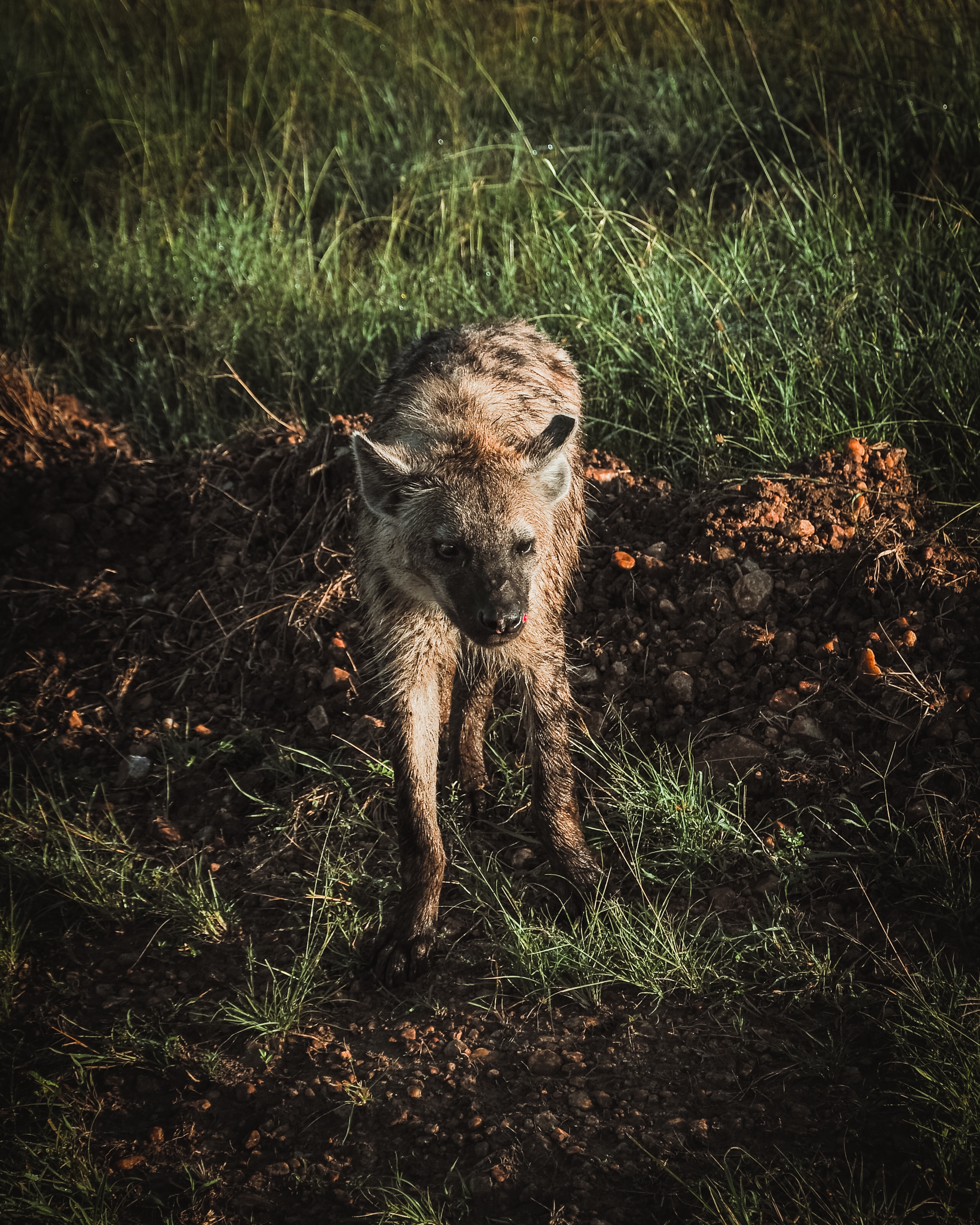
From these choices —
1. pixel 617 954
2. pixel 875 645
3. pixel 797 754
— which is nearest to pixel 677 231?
pixel 875 645

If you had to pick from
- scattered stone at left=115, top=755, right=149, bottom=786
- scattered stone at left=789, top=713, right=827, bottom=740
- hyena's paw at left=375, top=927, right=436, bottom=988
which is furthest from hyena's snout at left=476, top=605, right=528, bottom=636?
scattered stone at left=115, top=755, right=149, bottom=786

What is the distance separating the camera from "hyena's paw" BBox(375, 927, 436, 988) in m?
2.75

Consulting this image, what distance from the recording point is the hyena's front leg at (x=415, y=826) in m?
2.80

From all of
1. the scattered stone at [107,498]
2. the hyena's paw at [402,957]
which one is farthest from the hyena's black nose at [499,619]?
the scattered stone at [107,498]

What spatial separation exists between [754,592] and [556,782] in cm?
95

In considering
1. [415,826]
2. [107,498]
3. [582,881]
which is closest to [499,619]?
[415,826]

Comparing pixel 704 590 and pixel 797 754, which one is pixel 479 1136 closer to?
pixel 797 754

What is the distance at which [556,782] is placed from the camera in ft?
9.97

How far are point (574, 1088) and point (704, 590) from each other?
1.69 meters

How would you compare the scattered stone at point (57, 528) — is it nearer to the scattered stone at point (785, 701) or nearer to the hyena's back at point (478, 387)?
Answer: the hyena's back at point (478, 387)

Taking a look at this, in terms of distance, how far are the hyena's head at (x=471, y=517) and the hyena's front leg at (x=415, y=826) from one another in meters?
0.32

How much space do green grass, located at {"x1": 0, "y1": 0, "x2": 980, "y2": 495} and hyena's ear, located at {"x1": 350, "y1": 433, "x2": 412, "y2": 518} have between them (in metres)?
1.43

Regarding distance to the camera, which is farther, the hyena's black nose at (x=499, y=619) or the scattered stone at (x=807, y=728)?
the scattered stone at (x=807, y=728)

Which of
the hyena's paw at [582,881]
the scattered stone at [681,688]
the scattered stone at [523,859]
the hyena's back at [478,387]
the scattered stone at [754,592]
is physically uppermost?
the hyena's back at [478,387]
